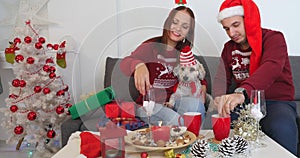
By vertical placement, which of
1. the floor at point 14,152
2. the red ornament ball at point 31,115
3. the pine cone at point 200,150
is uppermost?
the pine cone at point 200,150

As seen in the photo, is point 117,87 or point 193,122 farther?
point 117,87

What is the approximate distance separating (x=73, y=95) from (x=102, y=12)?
63 cm

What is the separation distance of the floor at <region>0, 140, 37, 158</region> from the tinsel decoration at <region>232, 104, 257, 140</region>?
1.51 metres

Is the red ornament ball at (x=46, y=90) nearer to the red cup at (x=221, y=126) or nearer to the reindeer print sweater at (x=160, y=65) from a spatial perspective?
the reindeer print sweater at (x=160, y=65)

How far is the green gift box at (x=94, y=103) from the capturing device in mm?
1625

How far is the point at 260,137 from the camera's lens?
1204 millimetres

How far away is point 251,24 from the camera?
164 centimetres

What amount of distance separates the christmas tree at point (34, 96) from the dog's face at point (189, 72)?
0.76 meters

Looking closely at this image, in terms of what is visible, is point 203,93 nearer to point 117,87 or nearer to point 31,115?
point 117,87

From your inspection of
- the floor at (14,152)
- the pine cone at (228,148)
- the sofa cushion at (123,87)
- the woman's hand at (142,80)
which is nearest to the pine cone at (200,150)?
the pine cone at (228,148)

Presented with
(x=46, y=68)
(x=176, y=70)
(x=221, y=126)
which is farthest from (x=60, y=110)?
(x=221, y=126)

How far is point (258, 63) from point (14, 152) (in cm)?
176

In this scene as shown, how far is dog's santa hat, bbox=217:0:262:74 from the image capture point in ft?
5.35

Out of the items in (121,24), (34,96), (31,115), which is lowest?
(31,115)
